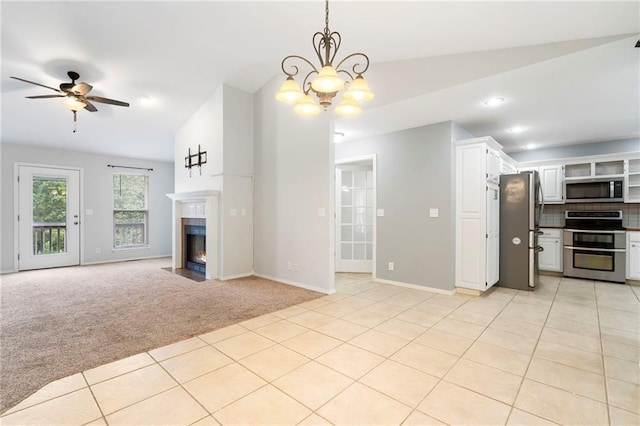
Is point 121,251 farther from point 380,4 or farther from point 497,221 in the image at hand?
point 497,221

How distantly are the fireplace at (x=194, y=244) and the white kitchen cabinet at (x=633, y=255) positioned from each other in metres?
7.03

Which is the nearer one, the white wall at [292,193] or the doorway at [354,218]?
the white wall at [292,193]

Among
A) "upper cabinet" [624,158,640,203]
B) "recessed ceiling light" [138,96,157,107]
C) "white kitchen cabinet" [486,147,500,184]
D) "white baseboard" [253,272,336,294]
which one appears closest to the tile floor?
"white baseboard" [253,272,336,294]

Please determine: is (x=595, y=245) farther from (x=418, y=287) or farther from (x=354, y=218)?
(x=354, y=218)

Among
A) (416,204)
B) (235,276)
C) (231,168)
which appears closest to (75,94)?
(231,168)

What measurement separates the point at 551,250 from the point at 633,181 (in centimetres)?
169

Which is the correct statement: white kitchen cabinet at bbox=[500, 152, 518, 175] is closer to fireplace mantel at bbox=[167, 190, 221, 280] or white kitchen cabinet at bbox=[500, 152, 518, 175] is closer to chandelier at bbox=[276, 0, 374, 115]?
chandelier at bbox=[276, 0, 374, 115]

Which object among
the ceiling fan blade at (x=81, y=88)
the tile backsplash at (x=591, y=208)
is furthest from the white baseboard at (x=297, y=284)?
the tile backsplash at (x=591, y=208)

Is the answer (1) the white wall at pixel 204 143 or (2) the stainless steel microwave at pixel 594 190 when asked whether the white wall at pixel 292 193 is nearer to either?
(1) the white wall at pixel 204 143

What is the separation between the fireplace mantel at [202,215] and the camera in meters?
4.90

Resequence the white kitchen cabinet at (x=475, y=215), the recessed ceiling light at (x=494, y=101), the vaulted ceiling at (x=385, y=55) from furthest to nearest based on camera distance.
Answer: the white kitchen cabinet at (x=475, y=215) < the recessed ceiling light at (x=494, y=101) < the vaulted ceiling at (x=385, y=55)

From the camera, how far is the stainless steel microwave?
16.2 ft

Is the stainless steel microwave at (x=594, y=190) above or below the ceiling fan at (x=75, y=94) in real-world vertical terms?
below

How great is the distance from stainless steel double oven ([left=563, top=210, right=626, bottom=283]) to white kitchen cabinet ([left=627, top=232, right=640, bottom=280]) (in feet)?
0.27
